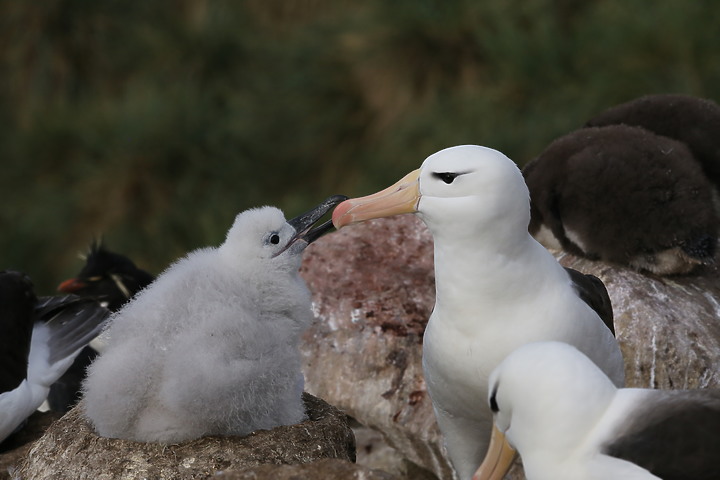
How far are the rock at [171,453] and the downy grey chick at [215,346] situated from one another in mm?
47

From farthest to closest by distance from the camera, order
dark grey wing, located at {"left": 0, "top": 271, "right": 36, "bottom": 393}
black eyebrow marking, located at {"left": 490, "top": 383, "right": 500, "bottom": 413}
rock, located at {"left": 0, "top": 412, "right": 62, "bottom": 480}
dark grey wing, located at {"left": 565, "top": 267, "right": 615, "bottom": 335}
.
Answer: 1. dark grey wing, located at {"left": 0, "top": 271, "right": 36, "bottom": 393}
2. rock, located at {"left": 0, "top": 412, "right": 62, "bottom": 480}
3. dark grey wing, located at {"left": 565, "top": 267, "right": 615, "bottom": 335}
4. black eyebrow marking, located at {"left": 490, "top": 383, "right": 500, "bottom": 413}

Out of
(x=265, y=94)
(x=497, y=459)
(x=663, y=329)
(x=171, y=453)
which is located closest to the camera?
(x=497, y=459)

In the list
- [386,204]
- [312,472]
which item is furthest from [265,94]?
[312,472]

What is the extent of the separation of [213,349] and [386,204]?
0.75m

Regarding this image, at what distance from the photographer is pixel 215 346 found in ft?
11.6

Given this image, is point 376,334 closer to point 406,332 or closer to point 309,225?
point 406,332

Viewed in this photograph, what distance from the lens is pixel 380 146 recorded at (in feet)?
34.4

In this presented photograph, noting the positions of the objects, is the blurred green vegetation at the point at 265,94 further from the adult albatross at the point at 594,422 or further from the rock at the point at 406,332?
the adult albatross at the point at 594,422

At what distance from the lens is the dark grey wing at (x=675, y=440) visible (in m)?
2.90

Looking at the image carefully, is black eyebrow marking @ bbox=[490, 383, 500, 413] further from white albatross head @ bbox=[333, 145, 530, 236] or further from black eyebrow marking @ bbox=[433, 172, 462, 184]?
black eyebrow marking @ bbox=[433, 172, 462, 184]

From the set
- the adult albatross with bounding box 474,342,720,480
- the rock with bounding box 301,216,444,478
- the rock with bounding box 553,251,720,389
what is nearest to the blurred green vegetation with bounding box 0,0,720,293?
the rock with bounding box 301,216,444,478

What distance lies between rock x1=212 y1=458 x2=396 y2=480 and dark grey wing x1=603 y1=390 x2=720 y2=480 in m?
0.64

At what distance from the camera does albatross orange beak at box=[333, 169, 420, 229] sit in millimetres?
3721

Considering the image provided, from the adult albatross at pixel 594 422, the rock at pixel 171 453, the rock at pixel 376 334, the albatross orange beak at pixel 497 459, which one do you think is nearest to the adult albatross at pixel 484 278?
the albatross orange beak at pixel 497 459
